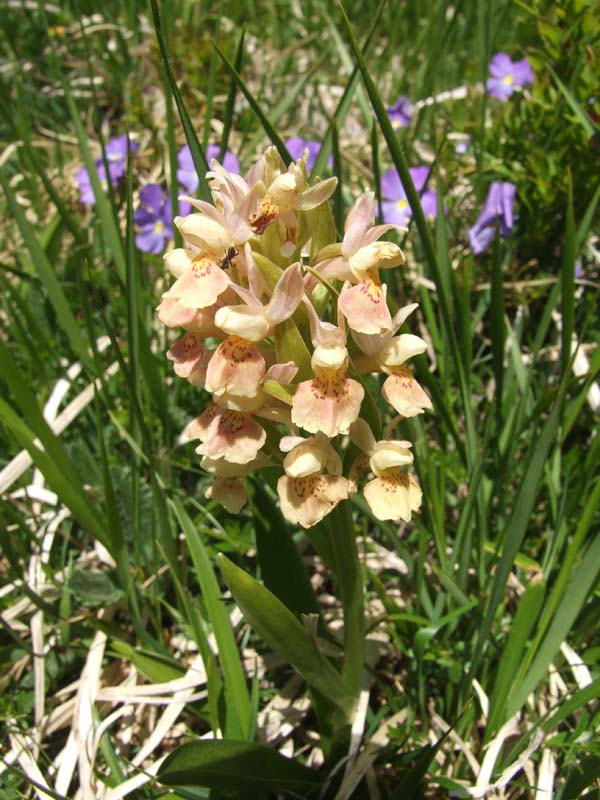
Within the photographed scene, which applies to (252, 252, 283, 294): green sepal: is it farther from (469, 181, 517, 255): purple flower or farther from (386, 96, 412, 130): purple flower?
(386, 96, 412, 130): purple flower

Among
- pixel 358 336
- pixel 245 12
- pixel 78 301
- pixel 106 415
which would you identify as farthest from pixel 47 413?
pixel 245 12

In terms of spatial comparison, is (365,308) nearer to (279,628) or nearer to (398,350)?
(398,350)

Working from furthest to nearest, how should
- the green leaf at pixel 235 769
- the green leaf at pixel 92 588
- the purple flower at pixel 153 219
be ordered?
1. the purple flower at pixel 153 219
2. the green leaf at pixel 92 588
3. the green leaf at pixel 235 769

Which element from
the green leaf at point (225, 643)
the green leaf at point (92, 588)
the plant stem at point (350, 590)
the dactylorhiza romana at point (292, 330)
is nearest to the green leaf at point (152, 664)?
the green leaf at point (92, 588)

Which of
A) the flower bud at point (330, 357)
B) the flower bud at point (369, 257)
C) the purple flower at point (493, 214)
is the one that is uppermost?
the flower bud at point (369, 257)

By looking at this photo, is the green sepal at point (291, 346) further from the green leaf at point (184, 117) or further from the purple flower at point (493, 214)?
the purple flower at point (493, 214)

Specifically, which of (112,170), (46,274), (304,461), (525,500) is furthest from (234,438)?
(112,170)

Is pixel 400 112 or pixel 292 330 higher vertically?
pixel 292 330

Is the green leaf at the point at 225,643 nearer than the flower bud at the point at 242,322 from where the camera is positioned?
No
